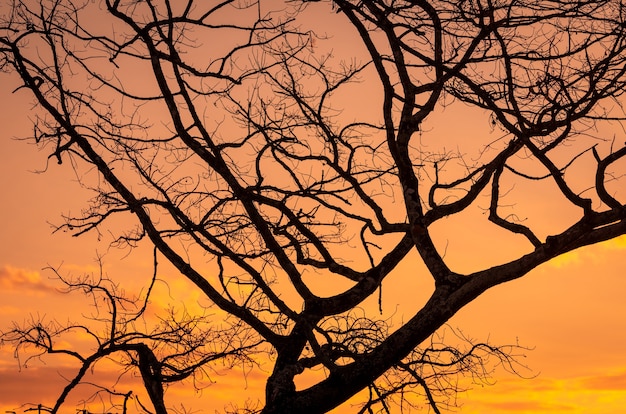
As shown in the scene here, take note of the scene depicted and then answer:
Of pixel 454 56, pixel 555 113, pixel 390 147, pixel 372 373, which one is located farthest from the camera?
pixel 454 56

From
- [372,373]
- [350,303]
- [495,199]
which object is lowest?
[372,373]

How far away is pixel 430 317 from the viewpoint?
8305 mm

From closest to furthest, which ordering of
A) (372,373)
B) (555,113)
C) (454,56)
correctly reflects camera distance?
(372,373)
(555,113)
(454,56)

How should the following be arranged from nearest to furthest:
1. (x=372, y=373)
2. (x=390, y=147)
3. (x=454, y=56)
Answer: (x=372, y=373) → (x=390, y=147) → (x=454, y=56)

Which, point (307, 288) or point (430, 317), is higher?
point (307, 288)

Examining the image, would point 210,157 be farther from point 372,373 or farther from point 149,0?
point 372,373

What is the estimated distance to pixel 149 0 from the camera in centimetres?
1023

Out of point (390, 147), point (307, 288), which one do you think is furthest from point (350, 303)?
point (390, 147)

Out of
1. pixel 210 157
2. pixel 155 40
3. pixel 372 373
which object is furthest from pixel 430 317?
pixel 155 40

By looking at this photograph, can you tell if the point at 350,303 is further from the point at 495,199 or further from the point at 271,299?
the point at 495,199

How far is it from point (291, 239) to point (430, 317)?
2274 mm

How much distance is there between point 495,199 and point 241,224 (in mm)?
2969

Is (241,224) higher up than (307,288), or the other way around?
(241,224)

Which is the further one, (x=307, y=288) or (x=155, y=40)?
(x=155, y=40)
